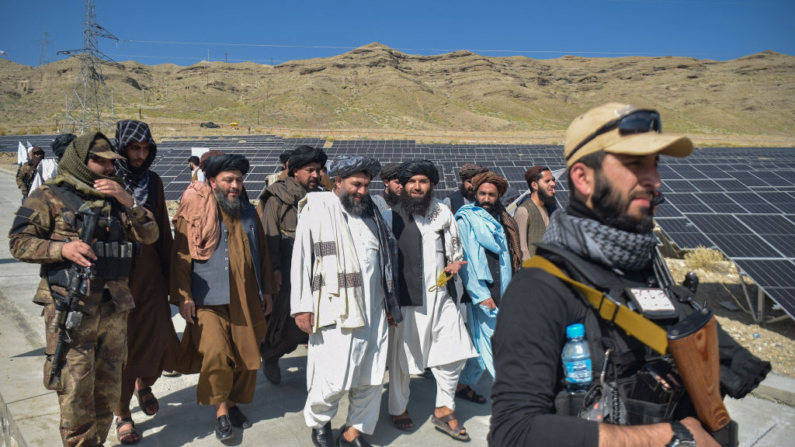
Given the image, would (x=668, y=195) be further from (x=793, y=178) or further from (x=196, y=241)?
(x=196, y=241)

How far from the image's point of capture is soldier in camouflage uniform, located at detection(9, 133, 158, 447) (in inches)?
109

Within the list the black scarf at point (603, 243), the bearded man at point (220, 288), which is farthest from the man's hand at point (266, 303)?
the black scarf at point (603, 243)

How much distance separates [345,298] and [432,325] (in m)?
0.85

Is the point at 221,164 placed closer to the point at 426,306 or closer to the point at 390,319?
the point at 390,319

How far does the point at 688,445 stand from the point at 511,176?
1260 cm

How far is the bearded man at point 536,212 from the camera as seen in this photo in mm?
4578

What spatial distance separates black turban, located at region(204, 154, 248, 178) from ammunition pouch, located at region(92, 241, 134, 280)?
800 mm

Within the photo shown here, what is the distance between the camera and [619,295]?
1263mm

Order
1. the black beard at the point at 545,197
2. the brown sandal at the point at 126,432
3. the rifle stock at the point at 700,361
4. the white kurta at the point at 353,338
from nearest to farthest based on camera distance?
the rifle stock at the point at 700,361, the white kurta at the point at 353,338, the brown sandal at the point at 126,432, the black beard at the point at 545,197

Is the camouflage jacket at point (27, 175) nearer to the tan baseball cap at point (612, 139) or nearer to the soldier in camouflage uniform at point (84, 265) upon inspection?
the soldier in camouflage uniform at point (84, 265)

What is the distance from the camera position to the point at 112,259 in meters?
2.91

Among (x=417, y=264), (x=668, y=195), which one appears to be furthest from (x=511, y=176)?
(x=417, y=264)

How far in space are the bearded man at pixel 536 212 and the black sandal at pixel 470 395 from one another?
1.24 m

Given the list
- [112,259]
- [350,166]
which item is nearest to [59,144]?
[112,259]
